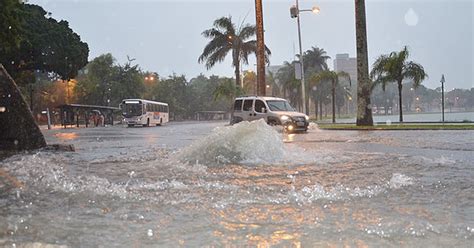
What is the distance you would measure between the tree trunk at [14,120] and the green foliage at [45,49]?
2348 cm

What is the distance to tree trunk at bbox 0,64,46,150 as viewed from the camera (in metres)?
11.5

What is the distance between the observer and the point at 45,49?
3666 centimetres

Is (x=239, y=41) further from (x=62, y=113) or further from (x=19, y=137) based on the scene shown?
(x=19, y=137)

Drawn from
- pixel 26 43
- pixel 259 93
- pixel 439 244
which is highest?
pixel 26 43

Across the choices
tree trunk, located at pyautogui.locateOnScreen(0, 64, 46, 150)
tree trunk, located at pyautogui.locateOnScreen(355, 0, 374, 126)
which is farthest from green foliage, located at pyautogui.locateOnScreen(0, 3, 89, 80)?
tree trunk, located at pyautogui.locateOnScreen(0, 64, 46, 150)

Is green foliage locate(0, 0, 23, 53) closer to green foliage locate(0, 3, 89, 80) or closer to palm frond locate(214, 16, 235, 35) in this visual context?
green foliage locate(0, 3, 89, 80)

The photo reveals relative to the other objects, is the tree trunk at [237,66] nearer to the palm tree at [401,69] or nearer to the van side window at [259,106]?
the palm tree at [401,69]

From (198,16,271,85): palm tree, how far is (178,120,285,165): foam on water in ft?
126

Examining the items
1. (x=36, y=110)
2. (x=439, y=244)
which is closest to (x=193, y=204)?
(x=439, y=244)

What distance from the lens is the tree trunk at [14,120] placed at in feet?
37.8

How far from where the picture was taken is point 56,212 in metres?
4.25

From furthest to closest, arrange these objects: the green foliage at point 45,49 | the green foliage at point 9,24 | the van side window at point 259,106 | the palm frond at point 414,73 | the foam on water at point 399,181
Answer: the palm frond at point 414,73, the green foliage at point 45,49, the green foliage at point 9,24, the van side window at point 259,106, the foam on water at point 399,181

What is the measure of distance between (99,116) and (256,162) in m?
48.8

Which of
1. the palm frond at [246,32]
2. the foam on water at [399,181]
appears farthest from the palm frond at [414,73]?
the foam on water at [399,181]
